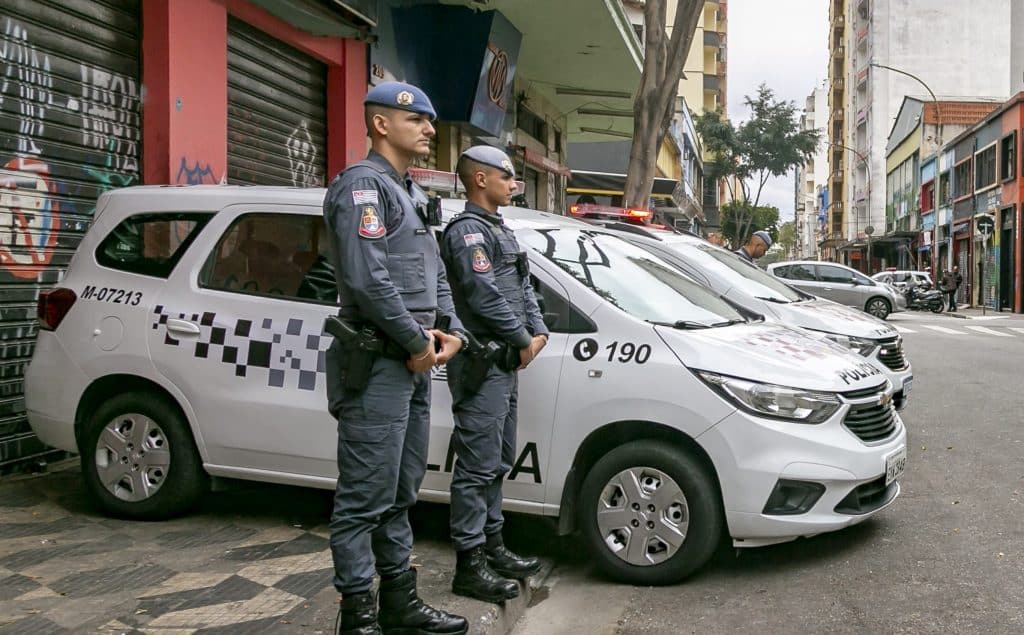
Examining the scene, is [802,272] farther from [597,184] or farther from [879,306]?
[597,184]

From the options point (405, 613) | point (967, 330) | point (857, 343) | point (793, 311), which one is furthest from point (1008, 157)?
point (405, 613)

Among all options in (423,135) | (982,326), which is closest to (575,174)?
(982,326)

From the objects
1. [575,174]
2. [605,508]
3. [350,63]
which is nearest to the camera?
[605,508]

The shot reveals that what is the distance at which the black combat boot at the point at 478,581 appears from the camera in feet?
13.3

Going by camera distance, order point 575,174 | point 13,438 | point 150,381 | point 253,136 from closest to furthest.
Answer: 1. point 150,381
2. point 13,438
3. point 253,136
4. point 575,174

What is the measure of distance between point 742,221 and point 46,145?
64.2m

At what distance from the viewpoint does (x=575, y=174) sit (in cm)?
3469

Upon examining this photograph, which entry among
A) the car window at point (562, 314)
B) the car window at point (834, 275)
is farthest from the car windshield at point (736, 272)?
the car window at point (834, 275)

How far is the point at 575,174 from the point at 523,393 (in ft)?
99.9

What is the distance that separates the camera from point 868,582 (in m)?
4.62

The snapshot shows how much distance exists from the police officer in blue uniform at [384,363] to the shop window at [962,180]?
138ft

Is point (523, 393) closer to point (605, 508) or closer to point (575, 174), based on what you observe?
point (605, 508)

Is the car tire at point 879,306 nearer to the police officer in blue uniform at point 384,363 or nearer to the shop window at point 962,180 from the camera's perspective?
the shop window at point 962,180

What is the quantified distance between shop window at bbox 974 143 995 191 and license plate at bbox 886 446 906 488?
121 feet
